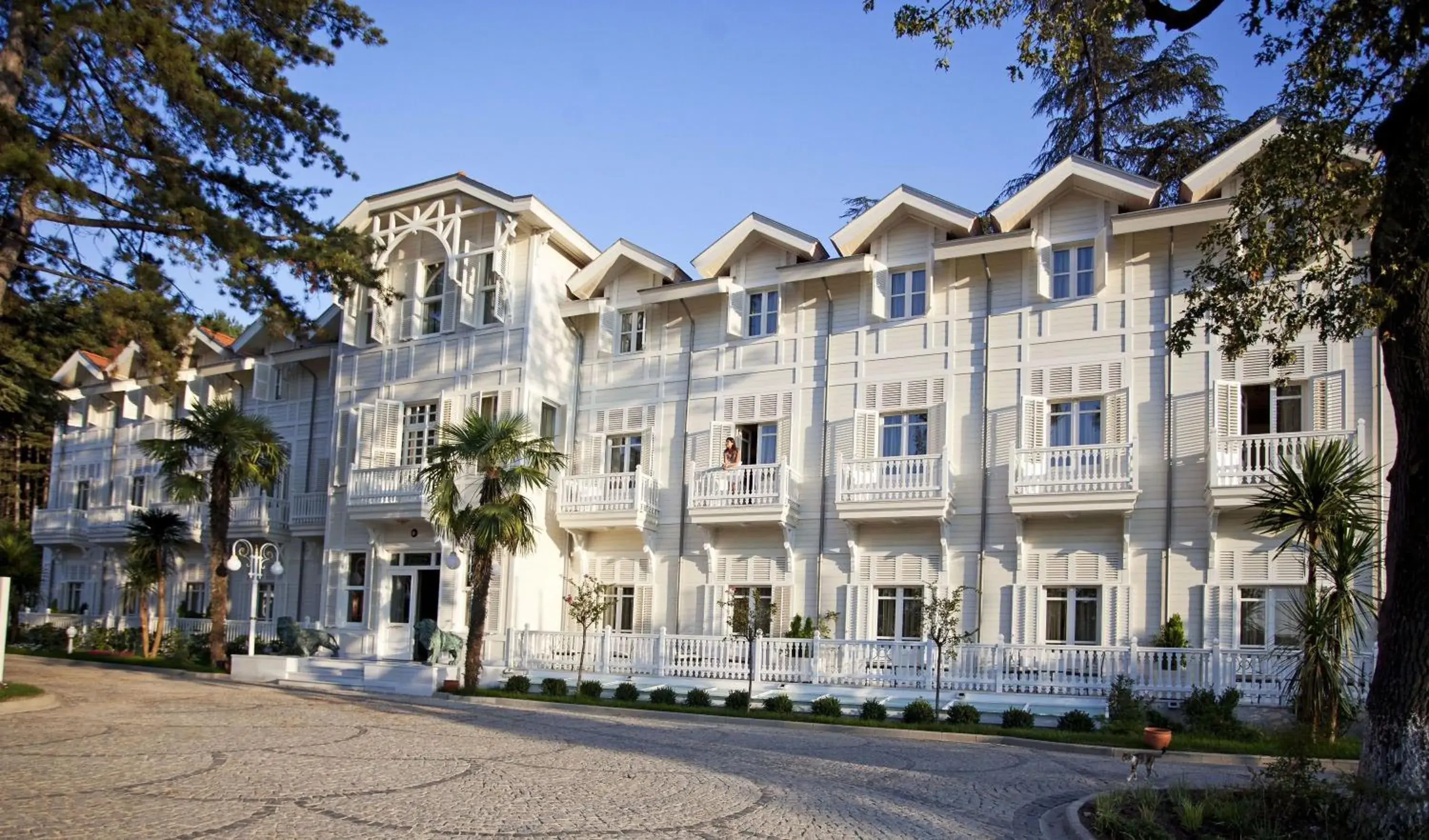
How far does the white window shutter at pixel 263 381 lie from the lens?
1495 inches

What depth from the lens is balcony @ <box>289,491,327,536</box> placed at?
34.8 m

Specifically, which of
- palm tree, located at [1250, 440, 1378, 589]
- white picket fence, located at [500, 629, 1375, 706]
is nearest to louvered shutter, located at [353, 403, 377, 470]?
white picket fence, located at [500, 629, 1375, 706]

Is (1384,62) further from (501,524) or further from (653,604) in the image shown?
(653,604)

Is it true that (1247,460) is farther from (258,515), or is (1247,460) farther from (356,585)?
(258,515)

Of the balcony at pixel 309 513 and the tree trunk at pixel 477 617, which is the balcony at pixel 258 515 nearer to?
the balcony at pixel 309 513

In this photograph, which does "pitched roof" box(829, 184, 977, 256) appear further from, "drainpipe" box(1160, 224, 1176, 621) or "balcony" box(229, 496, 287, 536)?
"balcony" box(229, 496, 287, 536)

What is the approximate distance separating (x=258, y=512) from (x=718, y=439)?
594 inches

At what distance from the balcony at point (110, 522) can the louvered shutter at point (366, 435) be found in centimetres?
1200

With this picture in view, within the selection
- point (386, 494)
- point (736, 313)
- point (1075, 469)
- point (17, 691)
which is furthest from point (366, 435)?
point (1075, 469)

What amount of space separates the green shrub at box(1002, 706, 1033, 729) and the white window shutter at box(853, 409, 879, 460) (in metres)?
7.49

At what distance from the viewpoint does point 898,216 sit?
27531 millimetres

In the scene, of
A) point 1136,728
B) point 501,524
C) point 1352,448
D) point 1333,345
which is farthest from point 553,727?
point 1333,345

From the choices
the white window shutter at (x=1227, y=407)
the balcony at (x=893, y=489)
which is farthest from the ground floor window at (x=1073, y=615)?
the white window shutter at (x=1227, y=407)

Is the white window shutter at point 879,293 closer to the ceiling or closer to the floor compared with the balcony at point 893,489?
closer to the ceiling
